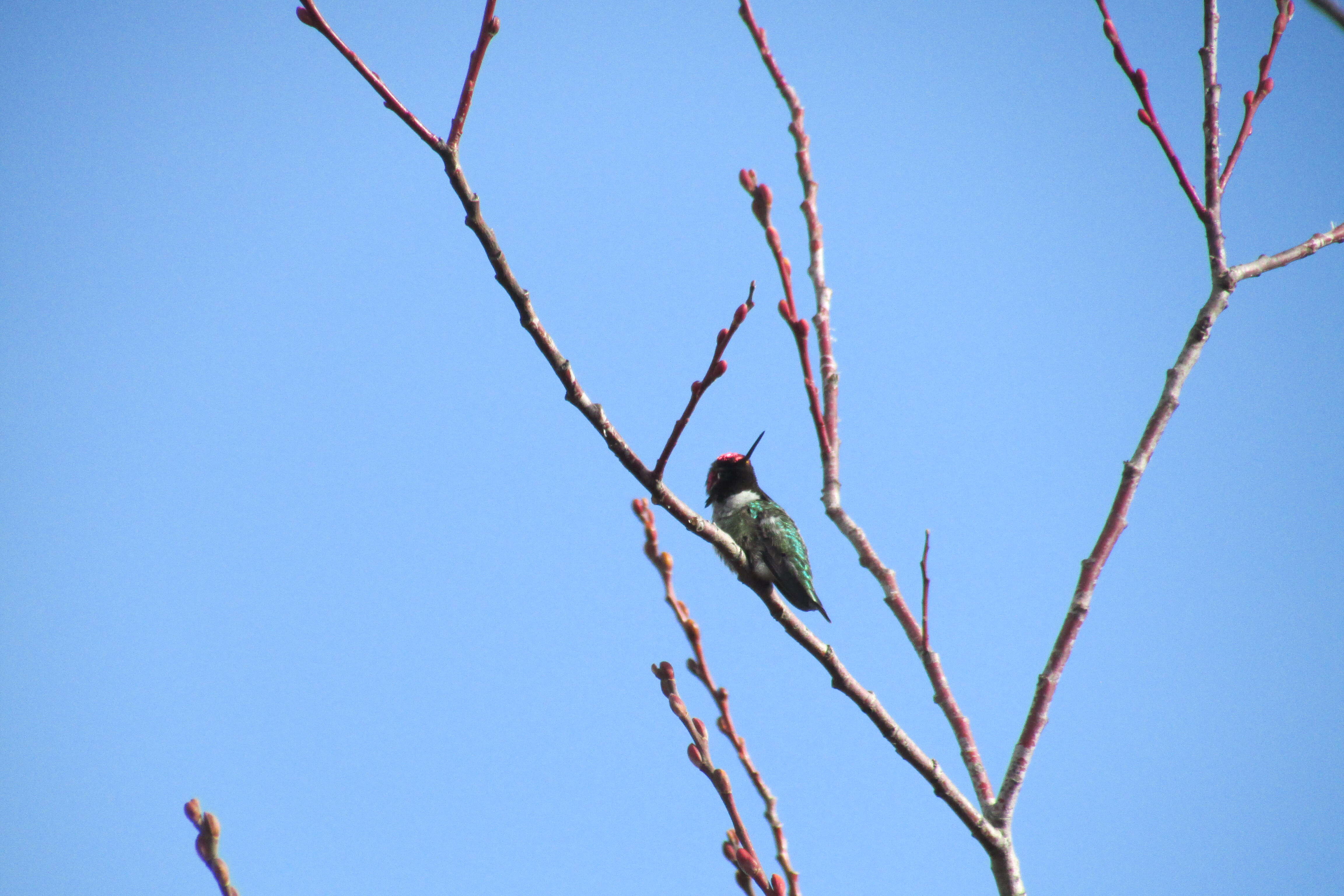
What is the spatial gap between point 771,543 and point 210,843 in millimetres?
3824

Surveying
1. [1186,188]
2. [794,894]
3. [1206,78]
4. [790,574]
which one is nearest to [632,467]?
[794,894]

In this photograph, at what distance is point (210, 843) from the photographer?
62.9 inches

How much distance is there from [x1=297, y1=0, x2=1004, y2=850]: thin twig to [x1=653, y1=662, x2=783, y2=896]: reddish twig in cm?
45

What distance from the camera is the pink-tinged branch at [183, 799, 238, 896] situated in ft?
4.86

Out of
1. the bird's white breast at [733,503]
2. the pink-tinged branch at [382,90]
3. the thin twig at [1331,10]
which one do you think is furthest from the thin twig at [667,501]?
the bird's white breast at [733,503]

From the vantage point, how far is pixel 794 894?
191cm

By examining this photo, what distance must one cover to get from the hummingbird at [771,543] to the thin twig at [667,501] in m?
2.11

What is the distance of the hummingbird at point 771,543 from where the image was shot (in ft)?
16.6

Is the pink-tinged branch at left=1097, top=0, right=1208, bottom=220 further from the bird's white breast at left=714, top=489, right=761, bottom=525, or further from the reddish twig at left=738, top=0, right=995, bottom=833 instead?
the bird's white breast at left=714, top=489, right=761, bottom=525

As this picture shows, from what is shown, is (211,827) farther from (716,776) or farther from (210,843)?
(716,776)

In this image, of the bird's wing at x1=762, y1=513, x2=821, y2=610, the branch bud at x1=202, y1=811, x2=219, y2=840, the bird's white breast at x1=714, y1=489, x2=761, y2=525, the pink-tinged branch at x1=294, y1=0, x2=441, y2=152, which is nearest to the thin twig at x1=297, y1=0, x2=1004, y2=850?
the pink-tinged branch at x1=294, y1=0, x2=441, y2=152

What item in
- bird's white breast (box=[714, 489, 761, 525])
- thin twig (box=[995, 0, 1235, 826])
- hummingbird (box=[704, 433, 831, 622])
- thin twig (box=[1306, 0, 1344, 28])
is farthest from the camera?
bird's white breast (box=[714, 489, 761, 525])

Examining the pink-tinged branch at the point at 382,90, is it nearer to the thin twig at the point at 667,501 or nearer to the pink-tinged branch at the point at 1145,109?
the thin twig at the point at 667,501

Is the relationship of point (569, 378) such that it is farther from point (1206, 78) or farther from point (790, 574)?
point (790, 574)
